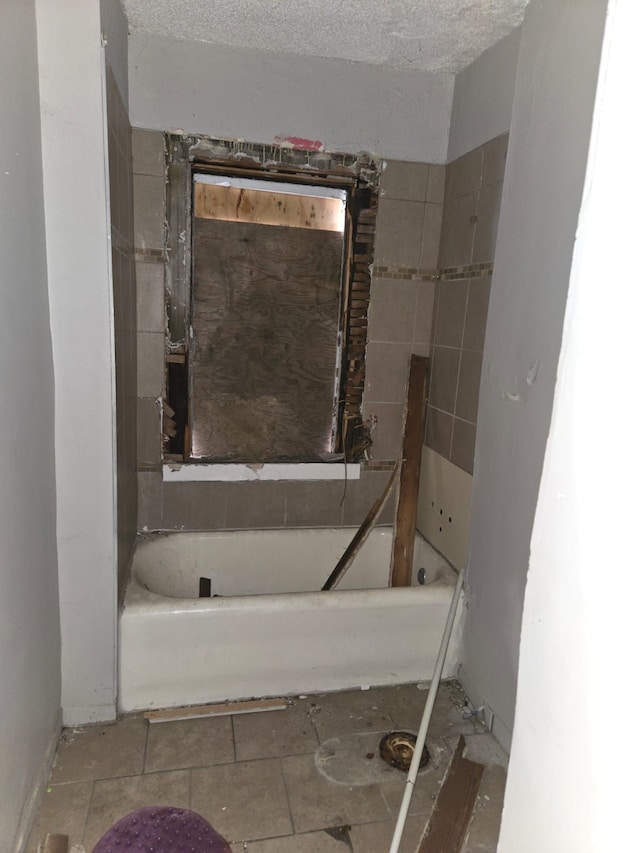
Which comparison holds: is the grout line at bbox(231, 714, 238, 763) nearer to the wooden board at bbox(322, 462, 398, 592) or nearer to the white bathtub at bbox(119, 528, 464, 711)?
the white bathtub at bbox(119, 528, 464, 711)

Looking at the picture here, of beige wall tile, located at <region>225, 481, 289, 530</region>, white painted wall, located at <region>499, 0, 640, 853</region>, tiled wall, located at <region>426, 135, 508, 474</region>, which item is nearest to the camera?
white painted wall, located at <region>499, 0, 640, 853</region>

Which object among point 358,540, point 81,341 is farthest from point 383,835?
point 81,341

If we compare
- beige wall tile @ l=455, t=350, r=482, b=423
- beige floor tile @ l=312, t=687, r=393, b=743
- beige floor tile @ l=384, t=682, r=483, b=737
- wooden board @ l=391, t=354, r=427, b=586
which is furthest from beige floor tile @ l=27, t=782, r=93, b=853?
beige wall tile @ l=455, t=350, r=482, b=423

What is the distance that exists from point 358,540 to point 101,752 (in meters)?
1.25

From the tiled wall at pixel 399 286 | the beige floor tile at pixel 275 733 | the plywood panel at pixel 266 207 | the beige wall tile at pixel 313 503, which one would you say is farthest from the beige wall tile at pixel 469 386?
the beige floor tile at pixel 275 733

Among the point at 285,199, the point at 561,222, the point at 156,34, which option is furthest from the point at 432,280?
the point at 156,34

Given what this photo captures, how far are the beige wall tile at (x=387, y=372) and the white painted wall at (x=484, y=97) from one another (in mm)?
854

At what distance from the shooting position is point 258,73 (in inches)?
86.6

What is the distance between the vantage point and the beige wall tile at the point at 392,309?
249 centimetres

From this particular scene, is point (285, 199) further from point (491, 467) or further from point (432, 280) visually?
point (491, 467)

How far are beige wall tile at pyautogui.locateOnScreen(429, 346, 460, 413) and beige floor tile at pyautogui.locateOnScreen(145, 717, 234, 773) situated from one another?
1495mm

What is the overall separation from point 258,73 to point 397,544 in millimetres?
2050

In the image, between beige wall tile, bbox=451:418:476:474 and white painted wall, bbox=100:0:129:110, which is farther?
beige wall tile, bbox=451:418:476:474

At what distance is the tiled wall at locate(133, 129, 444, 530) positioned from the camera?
2.31m
